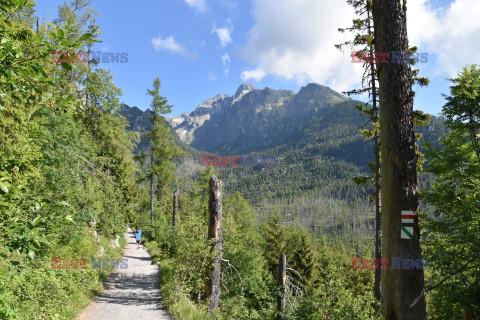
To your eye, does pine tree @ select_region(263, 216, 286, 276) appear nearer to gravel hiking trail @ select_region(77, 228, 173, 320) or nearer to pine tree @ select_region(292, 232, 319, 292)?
pine tree @ select_region(292, 232, 319, 292)

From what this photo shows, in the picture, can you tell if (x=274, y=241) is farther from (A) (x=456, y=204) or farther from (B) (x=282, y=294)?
(A) (x=456, y=204)

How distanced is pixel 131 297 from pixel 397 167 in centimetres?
1075

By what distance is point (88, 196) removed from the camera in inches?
385

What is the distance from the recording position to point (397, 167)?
7.70 ft

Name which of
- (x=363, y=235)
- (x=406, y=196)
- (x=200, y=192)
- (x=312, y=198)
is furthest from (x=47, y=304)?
(x=312, y=198)

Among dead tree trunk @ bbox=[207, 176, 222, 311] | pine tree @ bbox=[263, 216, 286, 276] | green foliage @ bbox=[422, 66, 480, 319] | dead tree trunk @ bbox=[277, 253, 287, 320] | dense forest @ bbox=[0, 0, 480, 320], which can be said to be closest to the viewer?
dense forest @ bbox=[0, 0, 480, 320]

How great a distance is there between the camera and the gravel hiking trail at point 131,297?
7621 mm

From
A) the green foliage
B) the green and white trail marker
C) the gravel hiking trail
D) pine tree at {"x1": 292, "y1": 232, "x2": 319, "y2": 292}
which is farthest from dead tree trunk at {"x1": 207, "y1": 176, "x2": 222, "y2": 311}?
pine tree at {"x1": 292, "y1": 232, "x2": 319, "y2": 292}

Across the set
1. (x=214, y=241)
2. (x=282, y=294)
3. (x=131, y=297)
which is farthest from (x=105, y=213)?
(x=282, y=294)

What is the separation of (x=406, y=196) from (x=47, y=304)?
8.03 m

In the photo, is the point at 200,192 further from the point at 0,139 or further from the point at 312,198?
the point at 312,198

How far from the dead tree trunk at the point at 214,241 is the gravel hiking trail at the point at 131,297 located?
1.41 m

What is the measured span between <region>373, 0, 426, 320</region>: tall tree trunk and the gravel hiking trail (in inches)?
284

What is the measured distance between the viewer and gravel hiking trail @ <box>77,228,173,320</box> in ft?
25.0
